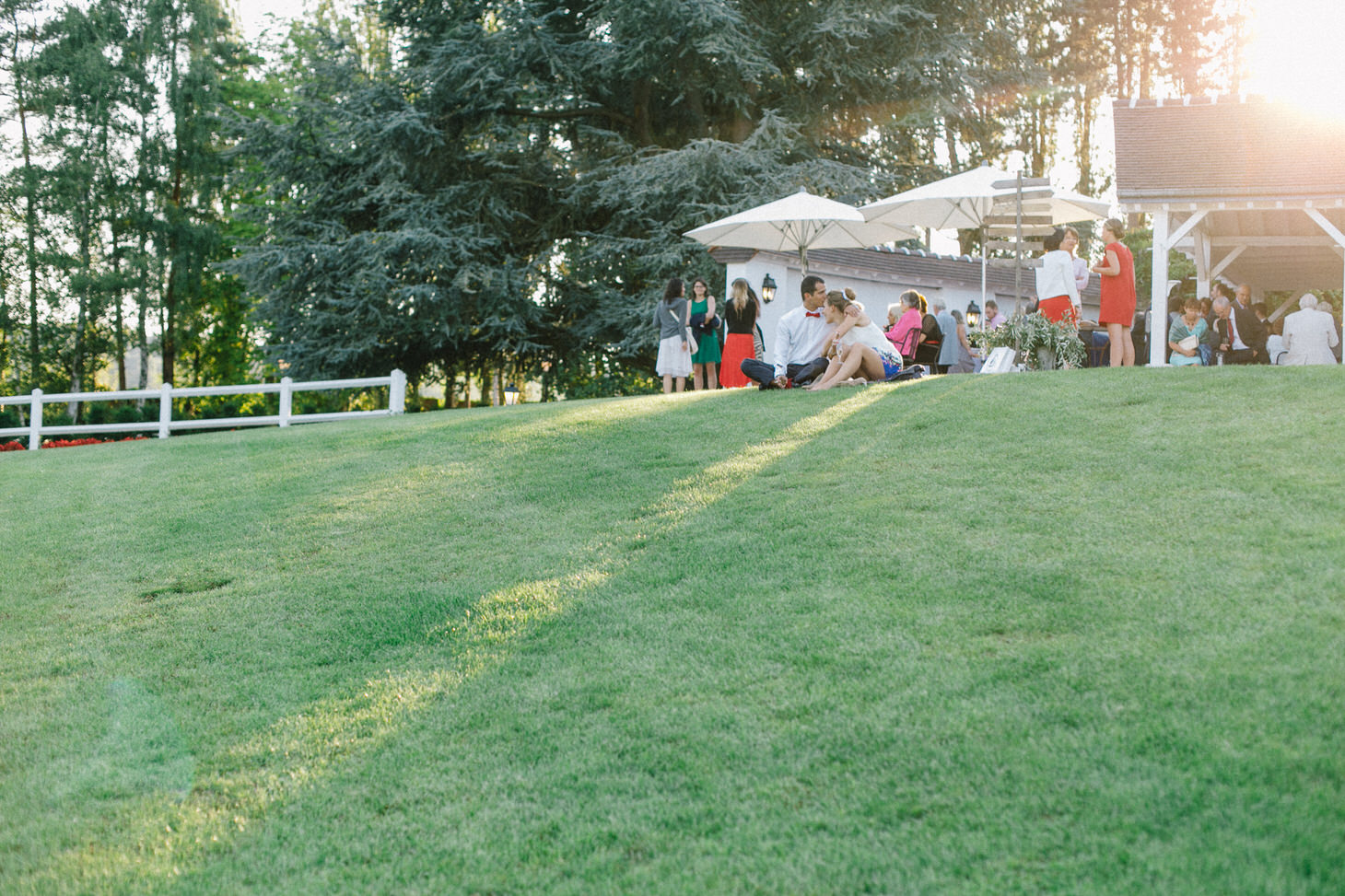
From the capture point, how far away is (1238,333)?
16.5 metres

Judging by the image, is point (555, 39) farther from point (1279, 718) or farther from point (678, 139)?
point (1279, 718)

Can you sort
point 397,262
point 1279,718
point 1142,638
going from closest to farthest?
point 1279,718 < point 1142,638 < point 397,262

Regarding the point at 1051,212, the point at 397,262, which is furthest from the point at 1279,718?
the point at 397,262

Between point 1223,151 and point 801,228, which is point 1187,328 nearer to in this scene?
point 1223,151

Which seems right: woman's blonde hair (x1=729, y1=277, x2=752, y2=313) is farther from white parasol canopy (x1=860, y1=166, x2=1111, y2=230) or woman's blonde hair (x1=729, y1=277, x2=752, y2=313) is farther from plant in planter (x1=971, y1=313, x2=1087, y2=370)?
plant in planter (x1=971, y1=313, x2=1087, y2=370)

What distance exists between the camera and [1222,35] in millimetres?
37656

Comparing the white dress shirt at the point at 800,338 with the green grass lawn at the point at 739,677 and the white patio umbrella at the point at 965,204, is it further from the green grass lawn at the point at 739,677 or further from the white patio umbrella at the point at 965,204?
the white patio umbrella at the point at 965,204

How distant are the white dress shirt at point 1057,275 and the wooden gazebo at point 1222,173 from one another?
3428 mm

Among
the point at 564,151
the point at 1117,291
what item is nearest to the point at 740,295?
the point at 1117,291

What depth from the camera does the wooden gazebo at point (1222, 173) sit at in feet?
54.3

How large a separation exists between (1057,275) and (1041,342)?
0.79 metres

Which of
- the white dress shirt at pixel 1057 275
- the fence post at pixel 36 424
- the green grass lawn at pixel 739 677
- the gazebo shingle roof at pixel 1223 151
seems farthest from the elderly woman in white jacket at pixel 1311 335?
the fence post at pixel 36 424

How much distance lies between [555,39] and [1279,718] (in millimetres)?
22903

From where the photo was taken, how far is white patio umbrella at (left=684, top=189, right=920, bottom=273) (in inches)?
619
